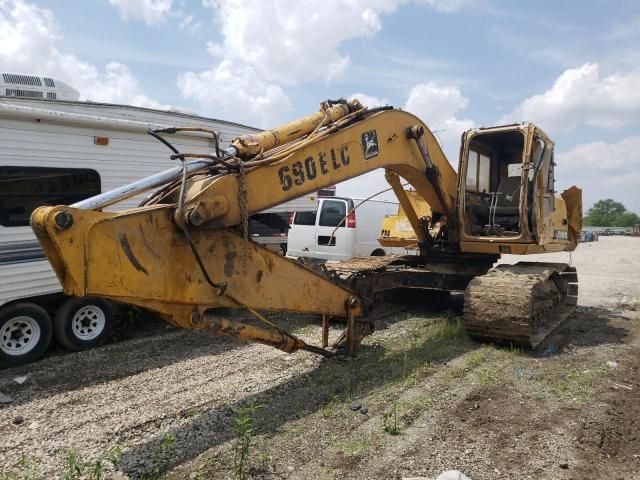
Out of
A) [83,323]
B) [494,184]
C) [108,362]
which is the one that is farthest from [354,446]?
[494,184]

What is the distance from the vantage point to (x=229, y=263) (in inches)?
172

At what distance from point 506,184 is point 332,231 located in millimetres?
4490

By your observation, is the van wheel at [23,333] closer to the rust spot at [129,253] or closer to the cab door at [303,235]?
the rust spot at [129,253]

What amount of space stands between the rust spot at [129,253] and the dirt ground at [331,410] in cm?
120

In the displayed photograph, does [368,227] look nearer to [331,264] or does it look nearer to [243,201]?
[331,264]

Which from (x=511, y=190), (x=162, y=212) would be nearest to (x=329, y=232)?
(x=511, y=190)

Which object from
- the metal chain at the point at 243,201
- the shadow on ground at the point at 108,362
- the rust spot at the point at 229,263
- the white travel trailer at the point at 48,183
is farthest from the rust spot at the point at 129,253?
the white travel trailer at the point at 48,183

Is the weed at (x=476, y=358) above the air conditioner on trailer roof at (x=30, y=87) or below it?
below

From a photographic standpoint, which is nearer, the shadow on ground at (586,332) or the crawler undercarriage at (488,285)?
the crawler undercarriage at (488,285)

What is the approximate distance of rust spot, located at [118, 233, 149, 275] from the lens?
3.64 m

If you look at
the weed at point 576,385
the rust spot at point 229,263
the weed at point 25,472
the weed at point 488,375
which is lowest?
the weed at point 25,472

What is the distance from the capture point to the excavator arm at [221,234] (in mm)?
3496

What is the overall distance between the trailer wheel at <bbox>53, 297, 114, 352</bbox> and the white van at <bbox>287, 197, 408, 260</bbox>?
5.63 metres

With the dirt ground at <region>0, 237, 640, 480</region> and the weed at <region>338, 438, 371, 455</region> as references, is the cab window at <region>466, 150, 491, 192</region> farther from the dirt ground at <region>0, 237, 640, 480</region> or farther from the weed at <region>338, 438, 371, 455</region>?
the weed at <region>338, 438, 371, 455</region>
